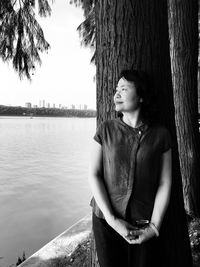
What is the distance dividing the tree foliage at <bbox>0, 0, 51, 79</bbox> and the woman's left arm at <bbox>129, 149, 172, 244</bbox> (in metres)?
2.72

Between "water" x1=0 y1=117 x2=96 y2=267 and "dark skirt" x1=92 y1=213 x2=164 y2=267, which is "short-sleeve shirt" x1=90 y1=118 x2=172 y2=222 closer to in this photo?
"dark skirt" x1=92 y1=213 x2=164 y2=267

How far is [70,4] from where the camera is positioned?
4.66 metres

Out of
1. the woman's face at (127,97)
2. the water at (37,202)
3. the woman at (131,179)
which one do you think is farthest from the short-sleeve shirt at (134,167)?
the water at (37,202)

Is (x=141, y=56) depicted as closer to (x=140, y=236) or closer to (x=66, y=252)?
(x=140, y=236)

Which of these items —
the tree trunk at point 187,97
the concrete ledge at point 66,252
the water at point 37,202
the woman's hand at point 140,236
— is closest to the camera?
the woman's hand at point 140,236

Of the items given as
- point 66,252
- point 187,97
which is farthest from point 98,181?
point 187,97

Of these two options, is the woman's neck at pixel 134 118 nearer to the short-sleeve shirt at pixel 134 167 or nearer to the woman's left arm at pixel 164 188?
the short-sleeve shirt at pixel 134 167

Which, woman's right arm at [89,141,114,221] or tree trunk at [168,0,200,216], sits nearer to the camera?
woman's right arm at [89,141,114,221]

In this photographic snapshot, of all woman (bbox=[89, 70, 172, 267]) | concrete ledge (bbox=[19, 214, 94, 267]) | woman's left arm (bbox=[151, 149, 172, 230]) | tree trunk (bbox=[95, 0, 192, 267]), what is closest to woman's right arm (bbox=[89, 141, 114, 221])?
woman (bbox=[89, 70, 172, 267])

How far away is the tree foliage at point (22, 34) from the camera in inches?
130

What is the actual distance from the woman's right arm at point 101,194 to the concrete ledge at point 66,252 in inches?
53.7

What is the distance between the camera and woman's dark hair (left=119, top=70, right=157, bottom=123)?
1.40 meters

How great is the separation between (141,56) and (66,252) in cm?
226

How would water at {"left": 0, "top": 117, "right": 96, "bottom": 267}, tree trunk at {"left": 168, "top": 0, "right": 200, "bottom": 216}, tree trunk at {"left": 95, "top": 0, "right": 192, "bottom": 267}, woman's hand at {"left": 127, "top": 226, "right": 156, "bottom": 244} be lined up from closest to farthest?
woman's hand at {"left": 127, "top": 226, "right": 156, "bottom": 244} < tree trunk at {"left": 95, "top": 0, "right": 192, "bottom": 267} < tree trunk at {"left": 168, "top": 0, "right": 200, "bottom": 216} < water at {"left": 0, "top": 117, "right": 96, "bottom": 267}
